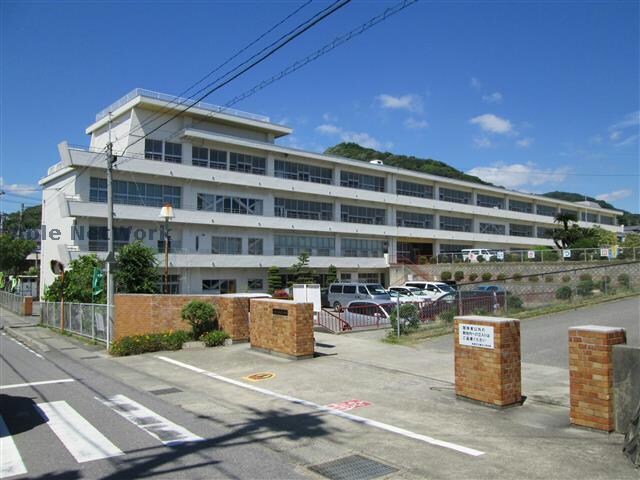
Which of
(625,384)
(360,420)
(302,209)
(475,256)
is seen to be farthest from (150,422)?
(475,256)

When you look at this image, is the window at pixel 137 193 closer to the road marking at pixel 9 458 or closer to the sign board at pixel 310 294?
the sign board at pixel 310 294

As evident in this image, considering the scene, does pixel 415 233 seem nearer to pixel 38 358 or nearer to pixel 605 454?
pixel 38 358

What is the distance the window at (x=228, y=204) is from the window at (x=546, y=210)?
2119 inches

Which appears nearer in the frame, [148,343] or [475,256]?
[148,343]

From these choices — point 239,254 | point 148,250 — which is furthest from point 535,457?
point 239,254

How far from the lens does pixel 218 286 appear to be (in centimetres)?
A: 4466

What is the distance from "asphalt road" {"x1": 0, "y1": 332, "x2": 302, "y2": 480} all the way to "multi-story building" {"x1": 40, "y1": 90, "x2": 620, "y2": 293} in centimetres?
2918

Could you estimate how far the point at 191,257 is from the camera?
41.8m

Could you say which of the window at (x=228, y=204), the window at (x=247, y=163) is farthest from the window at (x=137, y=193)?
the window at (x=247, y=163)

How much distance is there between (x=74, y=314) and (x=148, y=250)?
452 centimetres

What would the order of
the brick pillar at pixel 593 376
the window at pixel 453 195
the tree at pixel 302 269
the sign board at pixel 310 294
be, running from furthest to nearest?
the window at pixel 453 195 < the tree at pixel 302 269 < the sign board at pixel 310 294 < the brick pillar at pixel 593 376

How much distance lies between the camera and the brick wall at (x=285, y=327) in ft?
45.3

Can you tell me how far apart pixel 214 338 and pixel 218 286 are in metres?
28.4

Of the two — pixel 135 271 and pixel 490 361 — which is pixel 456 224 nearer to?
pixel 135 271
